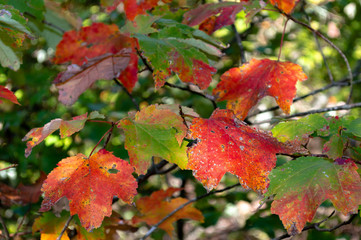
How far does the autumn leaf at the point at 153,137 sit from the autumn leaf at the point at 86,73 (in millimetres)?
353

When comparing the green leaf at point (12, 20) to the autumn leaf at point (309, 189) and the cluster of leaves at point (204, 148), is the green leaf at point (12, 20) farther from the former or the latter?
the autumn leaf at point (309, 189)

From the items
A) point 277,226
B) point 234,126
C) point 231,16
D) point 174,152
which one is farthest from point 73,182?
point 277,226

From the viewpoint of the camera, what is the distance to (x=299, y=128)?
0.90m

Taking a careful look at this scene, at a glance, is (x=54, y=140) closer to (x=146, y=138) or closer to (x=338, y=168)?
(x=146, y=138)

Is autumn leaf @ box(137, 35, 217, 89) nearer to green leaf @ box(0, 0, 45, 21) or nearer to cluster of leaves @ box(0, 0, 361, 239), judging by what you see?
cluster of leaves @ box(0, 0, 361, 239)

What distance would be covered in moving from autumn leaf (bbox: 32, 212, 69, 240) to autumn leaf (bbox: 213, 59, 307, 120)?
666 millimetres

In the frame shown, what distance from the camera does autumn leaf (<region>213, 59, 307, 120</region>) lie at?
1.05 metres

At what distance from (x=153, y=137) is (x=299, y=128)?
1.29 ft

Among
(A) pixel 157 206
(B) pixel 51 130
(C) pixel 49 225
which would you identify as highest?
(B) pixel 51 130

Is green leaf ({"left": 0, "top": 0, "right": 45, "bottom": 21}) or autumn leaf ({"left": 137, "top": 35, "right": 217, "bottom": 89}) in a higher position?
green leaf ({"left": 0, "top": 0, "right": 45, "bottom": 21})

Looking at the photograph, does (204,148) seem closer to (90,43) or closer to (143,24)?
(143,24)

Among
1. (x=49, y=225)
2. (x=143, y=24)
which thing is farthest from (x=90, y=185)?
(x=143, y=24)

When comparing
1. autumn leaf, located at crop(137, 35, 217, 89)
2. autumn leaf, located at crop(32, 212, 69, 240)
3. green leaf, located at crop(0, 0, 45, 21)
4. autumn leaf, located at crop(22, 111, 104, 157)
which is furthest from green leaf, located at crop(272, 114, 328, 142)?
green leaf, located at crop(0, 0, 45, 21)

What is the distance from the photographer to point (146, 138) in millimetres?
826
